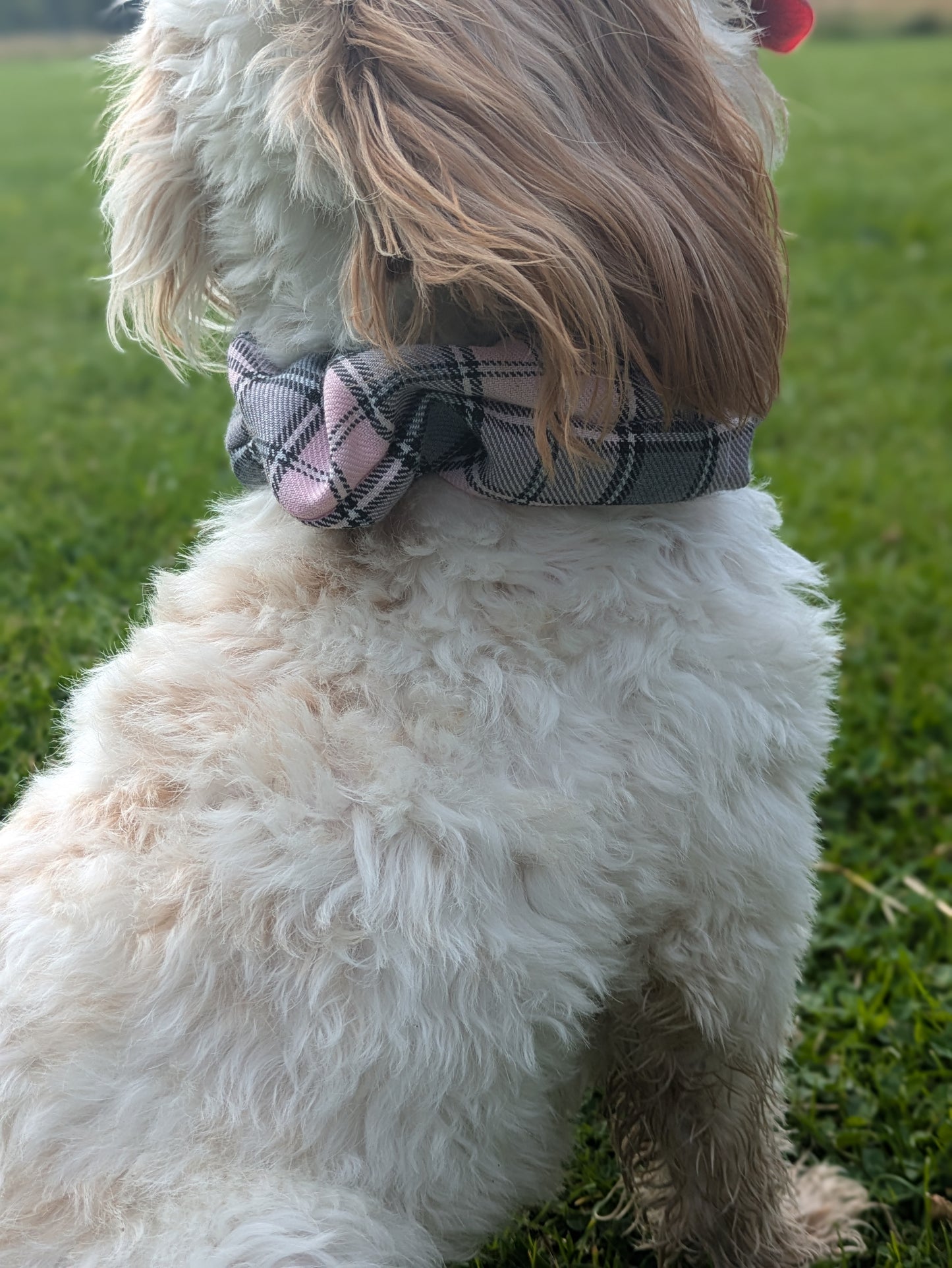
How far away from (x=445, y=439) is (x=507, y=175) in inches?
15.5

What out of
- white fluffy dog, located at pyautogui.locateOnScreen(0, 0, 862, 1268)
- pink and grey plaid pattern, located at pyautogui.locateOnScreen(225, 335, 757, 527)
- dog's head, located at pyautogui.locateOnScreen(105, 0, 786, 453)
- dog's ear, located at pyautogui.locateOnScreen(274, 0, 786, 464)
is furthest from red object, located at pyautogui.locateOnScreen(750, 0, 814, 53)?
pink and grey plaid pattern, located at pyautogui.locateOnScreen(225, 335, 757, 527)

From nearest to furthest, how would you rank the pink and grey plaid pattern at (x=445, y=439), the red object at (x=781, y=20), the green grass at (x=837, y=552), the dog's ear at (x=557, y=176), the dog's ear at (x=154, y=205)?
1. the dog's ear at (x=557, y=176)
2. the pink and grey plaid pattern at (x=445, y=439)
3. the dog's ear at (x=154, y=205)
4. the red object at (x=781, y=20)
5. the green grass at (x=837, y=552)

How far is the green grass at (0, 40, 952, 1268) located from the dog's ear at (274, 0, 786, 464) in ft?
3.55

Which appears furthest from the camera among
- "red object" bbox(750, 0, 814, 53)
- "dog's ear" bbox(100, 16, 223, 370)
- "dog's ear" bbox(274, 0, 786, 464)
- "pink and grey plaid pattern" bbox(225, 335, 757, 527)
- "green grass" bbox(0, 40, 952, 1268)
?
"green grass" bbox(0, 40, 952, 1268)

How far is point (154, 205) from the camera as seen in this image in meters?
2.00

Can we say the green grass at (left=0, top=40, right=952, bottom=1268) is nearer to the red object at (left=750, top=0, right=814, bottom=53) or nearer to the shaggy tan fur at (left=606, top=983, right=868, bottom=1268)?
the shaggy tan fur at (left=606, top=983, right=868, bottom=1268)

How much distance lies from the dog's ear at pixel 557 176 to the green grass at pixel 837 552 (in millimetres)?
1082

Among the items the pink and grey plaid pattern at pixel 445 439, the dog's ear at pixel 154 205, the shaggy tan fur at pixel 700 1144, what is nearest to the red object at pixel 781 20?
the pink and grey plaid pattern at pixel 445 439

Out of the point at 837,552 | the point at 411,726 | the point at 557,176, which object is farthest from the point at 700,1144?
the point at 837,552

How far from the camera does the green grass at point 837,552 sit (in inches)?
112

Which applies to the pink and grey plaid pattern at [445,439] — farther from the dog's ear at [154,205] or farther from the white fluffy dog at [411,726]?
the dog's ear at [154,205]

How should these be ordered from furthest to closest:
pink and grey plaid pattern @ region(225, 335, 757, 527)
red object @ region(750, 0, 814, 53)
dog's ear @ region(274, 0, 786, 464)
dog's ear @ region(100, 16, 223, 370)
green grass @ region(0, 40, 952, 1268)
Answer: green grass @ region(0, 40, 952, 1268) < red object @ region(750, 0, 814, 53) < dog's ear @ region(100, 16, 223, 370) < pink and grey plaid pattern @ region(225, 335, 757, 527) < dog's ear @ region(274, 0, 786, 464)

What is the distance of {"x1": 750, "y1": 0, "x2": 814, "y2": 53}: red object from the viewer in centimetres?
211

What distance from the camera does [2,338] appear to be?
689cm
